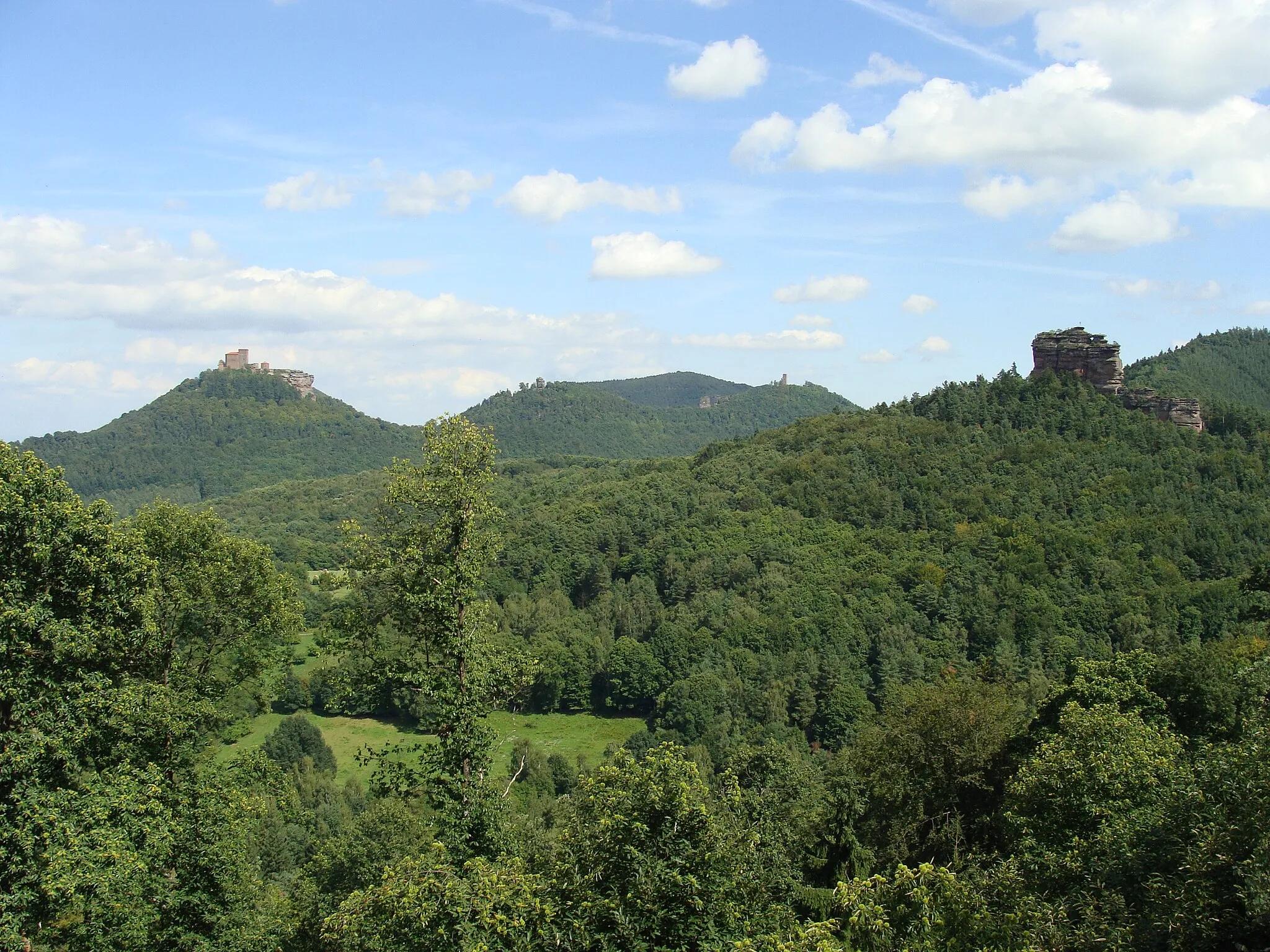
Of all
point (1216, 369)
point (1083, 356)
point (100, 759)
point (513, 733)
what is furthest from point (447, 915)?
point (1216, 369)

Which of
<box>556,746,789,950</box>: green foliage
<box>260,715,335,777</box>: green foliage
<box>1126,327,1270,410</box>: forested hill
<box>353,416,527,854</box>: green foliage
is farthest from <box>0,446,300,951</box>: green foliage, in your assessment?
<box>1126,327,1270,410</box>: forested hill

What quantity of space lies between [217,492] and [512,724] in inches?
5630

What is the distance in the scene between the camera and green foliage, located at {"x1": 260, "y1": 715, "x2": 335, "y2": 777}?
5966cm

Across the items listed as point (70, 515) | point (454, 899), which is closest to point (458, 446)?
point (70, 515)

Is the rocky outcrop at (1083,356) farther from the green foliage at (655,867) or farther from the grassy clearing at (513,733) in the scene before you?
the green foliage at (655,867)

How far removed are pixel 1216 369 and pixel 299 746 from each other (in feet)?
379

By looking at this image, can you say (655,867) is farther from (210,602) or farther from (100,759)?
(210,602)

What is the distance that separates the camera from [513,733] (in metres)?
67.1

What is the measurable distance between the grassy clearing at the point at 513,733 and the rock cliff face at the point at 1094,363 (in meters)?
55.7

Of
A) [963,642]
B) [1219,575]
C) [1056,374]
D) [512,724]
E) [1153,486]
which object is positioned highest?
[1056,374]

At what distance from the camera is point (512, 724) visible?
7344 cm

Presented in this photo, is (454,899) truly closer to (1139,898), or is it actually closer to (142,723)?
(142,723)

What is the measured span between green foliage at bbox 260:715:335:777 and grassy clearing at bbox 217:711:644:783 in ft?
4.62

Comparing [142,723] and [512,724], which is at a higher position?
[142,723]
